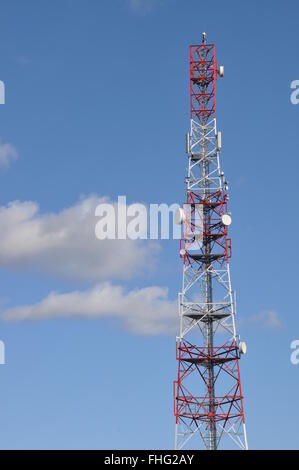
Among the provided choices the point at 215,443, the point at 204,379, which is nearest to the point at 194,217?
the point at 204,379

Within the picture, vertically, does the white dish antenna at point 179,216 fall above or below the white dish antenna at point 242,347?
above

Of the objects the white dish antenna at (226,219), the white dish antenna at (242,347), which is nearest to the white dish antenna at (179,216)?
the white dish antenna at (226,219)

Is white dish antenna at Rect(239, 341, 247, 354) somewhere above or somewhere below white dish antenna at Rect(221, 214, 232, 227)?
below

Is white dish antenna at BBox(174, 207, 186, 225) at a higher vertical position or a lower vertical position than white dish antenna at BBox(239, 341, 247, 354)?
higher

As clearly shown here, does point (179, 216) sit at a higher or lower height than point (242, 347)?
higher

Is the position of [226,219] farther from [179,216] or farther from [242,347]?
[242,347]

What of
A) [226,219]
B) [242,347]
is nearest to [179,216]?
[226,219]

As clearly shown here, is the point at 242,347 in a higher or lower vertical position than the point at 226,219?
lower

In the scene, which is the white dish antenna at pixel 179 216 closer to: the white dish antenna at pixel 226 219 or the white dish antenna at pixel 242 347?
the white dish antenna at pixel 226 219

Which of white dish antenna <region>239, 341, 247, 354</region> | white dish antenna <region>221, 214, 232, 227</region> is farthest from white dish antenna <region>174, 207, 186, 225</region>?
white dish antenna <region>239, 341, 247, 354</region>

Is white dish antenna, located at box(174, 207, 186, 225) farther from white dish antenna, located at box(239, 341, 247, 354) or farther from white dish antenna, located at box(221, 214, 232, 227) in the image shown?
white dish antenna, located at box(239, 341, 247, 354)
